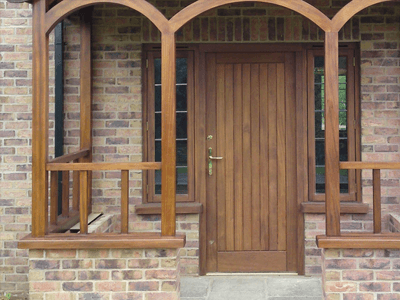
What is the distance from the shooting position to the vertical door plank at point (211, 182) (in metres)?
6.45

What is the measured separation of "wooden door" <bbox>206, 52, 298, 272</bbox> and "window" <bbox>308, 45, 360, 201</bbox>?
0.20 m

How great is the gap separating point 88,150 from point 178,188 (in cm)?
102

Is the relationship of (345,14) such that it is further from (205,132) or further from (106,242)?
(106,242)

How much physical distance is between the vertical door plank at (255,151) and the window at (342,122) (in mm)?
541

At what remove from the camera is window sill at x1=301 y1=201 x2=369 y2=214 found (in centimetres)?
624

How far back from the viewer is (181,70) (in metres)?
6.46

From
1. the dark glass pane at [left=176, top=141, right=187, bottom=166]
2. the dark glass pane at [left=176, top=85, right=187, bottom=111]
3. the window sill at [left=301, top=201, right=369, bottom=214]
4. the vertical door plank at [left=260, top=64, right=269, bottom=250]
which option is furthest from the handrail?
the window sill at [left=301, top=201, right=369, bottom=214]

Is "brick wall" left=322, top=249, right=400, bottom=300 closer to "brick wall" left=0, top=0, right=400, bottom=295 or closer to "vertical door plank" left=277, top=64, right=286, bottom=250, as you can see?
"brick wall" left=0, top=0, right=400, bottom=295

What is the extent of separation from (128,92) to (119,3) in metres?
1.52

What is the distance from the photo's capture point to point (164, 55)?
5.03m

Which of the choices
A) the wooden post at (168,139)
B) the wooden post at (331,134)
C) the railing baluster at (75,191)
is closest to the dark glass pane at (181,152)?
the railing baluster at (75,191)

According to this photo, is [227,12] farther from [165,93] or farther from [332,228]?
[332,228]

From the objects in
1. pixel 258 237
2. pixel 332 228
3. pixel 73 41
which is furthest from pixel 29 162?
pixel 332 228

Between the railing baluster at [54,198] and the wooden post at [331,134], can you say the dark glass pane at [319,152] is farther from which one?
the railing baluster at [54,198]
